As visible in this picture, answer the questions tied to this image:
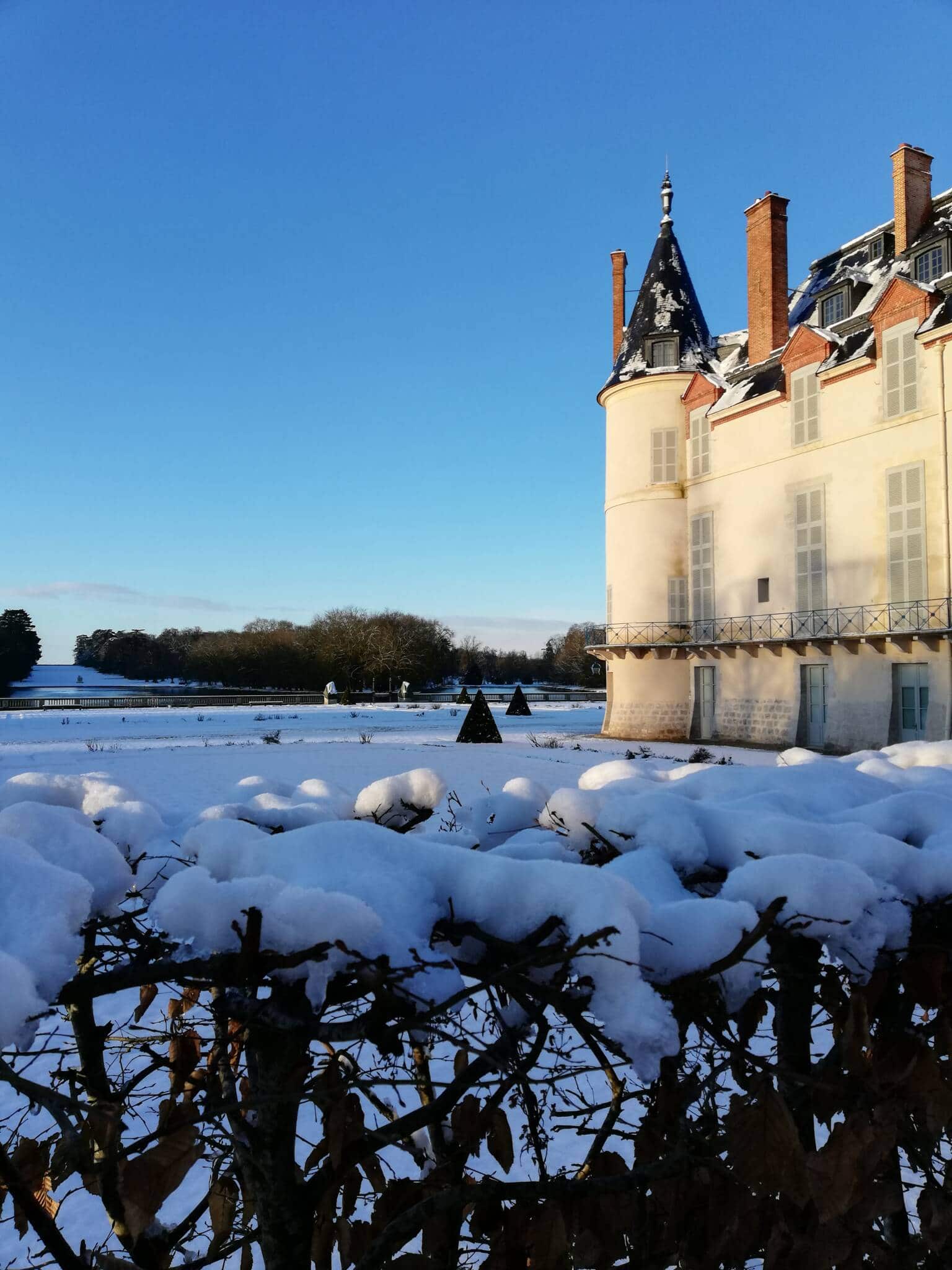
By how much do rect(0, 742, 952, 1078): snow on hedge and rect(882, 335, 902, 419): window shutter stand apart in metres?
18.6

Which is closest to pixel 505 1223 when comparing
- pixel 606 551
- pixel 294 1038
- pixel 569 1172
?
pixel 294 1038

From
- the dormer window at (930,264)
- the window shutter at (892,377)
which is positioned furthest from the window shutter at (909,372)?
the dormer window at (930,264)

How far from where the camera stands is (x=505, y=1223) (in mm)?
1336

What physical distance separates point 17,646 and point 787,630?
71.9 meters

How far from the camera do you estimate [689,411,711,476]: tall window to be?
2280cm

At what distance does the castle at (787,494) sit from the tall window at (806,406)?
0.05 metres

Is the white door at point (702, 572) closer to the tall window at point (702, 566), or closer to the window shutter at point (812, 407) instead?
the tall window at point (702, 566)

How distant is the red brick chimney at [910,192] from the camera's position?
19.1 metres

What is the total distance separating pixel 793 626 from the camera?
20000 mm

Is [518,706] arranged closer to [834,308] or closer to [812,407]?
[812,407]

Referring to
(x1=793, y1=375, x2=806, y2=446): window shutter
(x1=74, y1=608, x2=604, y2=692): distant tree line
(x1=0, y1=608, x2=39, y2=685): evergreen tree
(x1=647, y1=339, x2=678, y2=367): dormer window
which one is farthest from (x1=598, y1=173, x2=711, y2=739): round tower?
(x1=0, y1=608, x2=39, y2=685): evergreen tree

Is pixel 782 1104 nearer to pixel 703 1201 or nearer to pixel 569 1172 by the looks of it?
pixel 703 1201

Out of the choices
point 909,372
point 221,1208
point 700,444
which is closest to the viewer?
point 221,1208

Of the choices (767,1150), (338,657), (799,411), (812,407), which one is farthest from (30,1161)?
(338,657)
